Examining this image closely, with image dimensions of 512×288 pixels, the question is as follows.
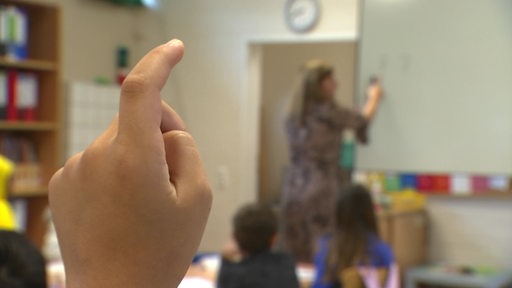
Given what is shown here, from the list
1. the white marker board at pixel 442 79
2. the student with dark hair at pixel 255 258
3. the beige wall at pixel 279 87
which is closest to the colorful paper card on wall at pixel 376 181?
the beige wall at pixel 279 87

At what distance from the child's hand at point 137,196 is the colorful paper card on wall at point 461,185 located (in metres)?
4.34

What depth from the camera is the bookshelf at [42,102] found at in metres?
4.18

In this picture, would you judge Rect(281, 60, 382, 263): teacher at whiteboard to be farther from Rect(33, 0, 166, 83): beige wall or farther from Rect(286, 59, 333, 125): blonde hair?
Rect(33, 0, 166, 83): beige wall

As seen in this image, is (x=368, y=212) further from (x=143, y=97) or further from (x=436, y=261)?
(x=143, y=97)

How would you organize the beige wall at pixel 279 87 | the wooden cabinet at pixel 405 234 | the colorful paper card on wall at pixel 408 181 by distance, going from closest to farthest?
the wooden cabinet at pixel 405 234 → the colorful paper card on wall at pixel 408 181 → the beige wall at pixel 279 87

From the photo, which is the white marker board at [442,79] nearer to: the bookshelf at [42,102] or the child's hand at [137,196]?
the bookshelf at [42,102]

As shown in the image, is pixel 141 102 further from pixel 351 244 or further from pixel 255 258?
pixel 351 244

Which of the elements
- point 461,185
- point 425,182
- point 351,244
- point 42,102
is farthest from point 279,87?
point 351,244

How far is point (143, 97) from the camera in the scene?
0.98ft

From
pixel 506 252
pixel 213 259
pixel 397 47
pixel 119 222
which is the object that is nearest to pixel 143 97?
pixel 119 222

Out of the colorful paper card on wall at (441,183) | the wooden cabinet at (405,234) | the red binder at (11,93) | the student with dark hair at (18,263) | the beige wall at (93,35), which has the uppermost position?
the beige wall at (93,35)

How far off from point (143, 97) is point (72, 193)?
0.19ft

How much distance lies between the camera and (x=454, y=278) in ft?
13.4

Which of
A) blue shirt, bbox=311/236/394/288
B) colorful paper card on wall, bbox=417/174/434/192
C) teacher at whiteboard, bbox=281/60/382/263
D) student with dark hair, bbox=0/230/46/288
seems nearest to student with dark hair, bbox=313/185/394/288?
blue shirt, bbox=311/236/394/288
